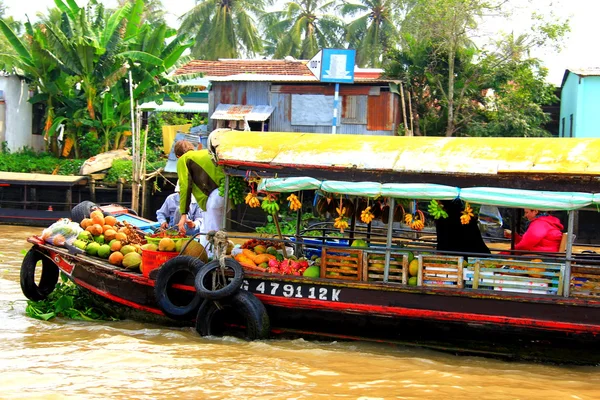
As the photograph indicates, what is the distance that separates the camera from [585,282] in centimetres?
648

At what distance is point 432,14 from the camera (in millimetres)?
20422

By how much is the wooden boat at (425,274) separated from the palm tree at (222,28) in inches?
992

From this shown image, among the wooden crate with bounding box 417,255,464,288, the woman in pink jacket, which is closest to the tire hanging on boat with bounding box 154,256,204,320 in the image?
the wooden crate with bounding box 417,255,464,288

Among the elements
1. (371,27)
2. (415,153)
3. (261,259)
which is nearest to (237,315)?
(261,259)

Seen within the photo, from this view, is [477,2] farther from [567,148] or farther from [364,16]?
[567,148]

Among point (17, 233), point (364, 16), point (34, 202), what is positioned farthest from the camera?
point (364, 16)

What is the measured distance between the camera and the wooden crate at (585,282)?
641 centimetres

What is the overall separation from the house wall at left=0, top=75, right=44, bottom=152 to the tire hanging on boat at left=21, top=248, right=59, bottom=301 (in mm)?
17834

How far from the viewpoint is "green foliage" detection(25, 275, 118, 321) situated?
8320 mm

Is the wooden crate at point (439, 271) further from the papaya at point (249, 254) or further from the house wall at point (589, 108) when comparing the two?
the house wall at point (589, 108)

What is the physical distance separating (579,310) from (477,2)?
15.4 meters

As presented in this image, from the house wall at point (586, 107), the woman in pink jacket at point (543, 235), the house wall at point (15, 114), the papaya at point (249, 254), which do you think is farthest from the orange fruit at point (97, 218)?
the house wall at point (15, 114)

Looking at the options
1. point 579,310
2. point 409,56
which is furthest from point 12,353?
point 409,56

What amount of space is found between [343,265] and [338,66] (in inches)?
446
